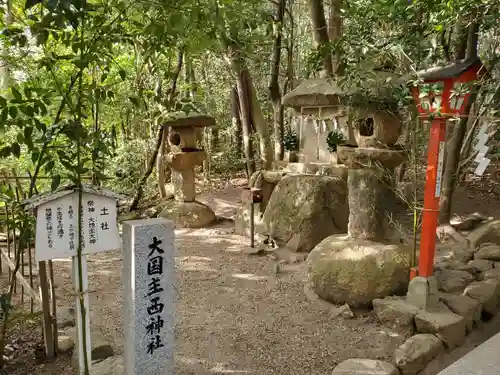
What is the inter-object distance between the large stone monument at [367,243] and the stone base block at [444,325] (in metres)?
0.67

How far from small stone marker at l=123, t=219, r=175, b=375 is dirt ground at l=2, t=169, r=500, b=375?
0.95 metres

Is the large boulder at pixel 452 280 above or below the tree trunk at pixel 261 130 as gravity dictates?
below

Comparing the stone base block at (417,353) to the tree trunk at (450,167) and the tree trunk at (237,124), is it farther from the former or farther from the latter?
the tree trunk at (237,124)

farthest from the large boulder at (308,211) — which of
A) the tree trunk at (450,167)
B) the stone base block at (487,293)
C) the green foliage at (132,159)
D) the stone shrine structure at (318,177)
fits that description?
the green foliage at (132,159)

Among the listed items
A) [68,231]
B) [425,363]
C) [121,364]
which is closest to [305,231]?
[425,363]

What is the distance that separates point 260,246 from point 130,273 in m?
5.41

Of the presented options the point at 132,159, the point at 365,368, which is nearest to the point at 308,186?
the point at 365,368

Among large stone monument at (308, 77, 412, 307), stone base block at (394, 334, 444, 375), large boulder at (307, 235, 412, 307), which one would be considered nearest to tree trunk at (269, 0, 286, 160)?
large stone monument at (308, 77, 412, 307)

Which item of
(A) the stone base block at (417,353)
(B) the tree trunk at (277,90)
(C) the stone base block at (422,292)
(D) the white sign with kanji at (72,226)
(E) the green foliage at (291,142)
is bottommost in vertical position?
(A) the stone base block at (417,353)

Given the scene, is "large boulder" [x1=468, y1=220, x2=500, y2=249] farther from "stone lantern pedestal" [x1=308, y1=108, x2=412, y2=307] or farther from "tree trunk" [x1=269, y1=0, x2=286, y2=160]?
"tree trunk" [x1=269, y1=0, x2=286, y2=160]

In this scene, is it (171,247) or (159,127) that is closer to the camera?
(171,247)

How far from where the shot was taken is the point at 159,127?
1080 cm

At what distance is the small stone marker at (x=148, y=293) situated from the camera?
9.04 ft

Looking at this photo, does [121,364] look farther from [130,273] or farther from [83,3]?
[83,3]
